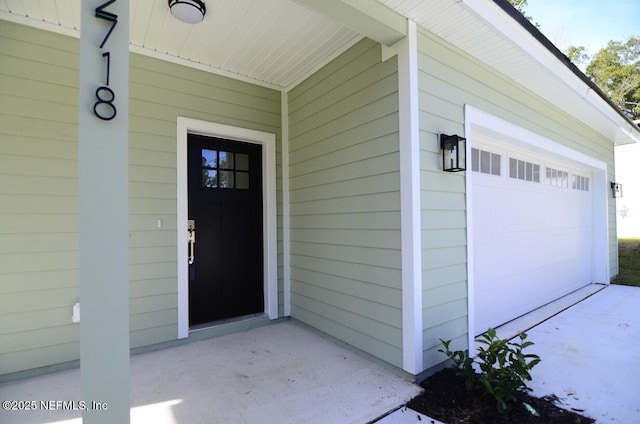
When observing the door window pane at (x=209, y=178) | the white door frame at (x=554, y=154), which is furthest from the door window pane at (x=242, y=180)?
the white door frame at (x=554, y=154)

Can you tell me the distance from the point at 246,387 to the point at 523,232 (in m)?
3.84

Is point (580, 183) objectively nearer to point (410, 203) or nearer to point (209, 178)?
point (410, 203)

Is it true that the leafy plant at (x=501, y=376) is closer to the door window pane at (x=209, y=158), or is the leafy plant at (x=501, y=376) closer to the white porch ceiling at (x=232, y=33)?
the white porch ceiling at (x=232, y=33)

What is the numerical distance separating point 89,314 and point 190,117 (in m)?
2.57

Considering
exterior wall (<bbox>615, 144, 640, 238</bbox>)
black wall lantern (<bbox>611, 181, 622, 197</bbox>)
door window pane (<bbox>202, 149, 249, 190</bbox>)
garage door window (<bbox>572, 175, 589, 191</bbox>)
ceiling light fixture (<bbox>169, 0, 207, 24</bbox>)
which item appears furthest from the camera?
exterior wall (<bbox>615, 144, 640, 238</bbox>)

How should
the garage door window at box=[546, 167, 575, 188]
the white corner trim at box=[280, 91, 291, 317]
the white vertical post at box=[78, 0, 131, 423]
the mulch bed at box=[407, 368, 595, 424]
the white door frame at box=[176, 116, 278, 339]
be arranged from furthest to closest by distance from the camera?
the garage door window at box=[546, 167, 575, 188] → the white corner trim at box=[280, 91, 291, 317] → the white door frame at box=[176, 116, 278, 339] → the mulch bed at box=[407, 368, 595, 424] → the white vertical post at box=[78, 0, 131, 423]

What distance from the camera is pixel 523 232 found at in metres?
4.20

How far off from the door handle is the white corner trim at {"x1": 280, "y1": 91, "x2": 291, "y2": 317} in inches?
40.6

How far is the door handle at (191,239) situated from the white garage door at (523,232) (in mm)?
2843

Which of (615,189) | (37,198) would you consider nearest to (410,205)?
(37,198)

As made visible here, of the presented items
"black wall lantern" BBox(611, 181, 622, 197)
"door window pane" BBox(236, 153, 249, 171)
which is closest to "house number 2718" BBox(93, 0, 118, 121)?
"door window pane" BBox(236, 153, 249, 171)

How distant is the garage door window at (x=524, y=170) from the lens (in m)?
4.09

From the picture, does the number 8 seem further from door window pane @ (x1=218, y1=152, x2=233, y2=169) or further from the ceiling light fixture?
door window pane @ (x1=218, y1=152, x2=233, y2=169)

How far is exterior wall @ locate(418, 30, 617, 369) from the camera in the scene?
8.46ft
